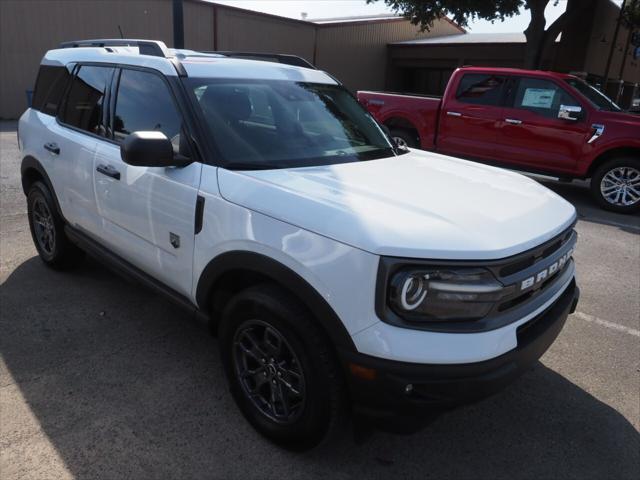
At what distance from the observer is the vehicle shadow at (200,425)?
245cm

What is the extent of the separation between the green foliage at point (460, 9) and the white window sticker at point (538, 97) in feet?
31.3

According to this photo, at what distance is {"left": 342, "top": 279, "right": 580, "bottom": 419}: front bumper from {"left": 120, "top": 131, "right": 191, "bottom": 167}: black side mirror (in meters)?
1.34

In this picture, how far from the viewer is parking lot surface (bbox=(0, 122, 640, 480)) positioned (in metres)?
2.45

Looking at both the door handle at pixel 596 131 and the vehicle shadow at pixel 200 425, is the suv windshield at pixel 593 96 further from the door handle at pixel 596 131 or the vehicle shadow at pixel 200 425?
the vehicle shadow at pixel 200 425

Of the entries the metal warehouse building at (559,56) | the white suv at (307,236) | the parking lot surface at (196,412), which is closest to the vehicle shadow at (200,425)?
the parking lot surface at (196,412)

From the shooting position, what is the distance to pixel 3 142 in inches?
449

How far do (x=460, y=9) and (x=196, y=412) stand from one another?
17.1 metres

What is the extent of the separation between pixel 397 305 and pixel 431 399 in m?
0.39

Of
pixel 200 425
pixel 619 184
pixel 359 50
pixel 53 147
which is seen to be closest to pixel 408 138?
pixel 619 184

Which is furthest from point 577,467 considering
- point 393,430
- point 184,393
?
point 184,393

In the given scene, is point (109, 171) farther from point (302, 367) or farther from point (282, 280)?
point (302, 367)

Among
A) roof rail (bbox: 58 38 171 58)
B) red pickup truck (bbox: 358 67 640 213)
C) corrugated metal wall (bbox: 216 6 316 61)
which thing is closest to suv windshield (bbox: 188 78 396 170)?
roof rail (bbox: 58 38 171 58)

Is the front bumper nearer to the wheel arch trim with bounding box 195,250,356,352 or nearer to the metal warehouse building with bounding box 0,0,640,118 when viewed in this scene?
the wheel arch trim with bounding box 195,250,356,352

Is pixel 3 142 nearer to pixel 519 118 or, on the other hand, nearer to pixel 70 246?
pixel 70 246
